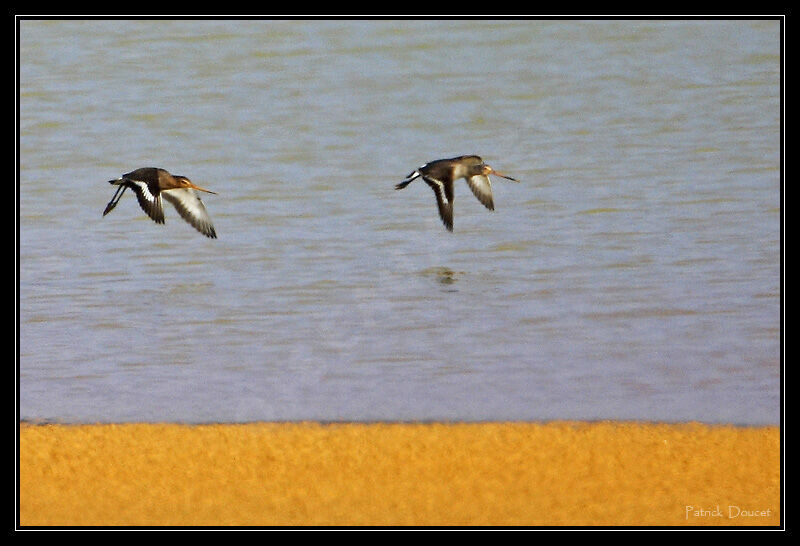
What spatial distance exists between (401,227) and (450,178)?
2.40 feet

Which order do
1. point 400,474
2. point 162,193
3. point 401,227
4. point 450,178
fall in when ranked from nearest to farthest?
point 400,474 → point 162,193 → point 450,178 → point 401,227

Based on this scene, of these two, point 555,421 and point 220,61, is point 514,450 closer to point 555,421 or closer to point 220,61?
point 555,421

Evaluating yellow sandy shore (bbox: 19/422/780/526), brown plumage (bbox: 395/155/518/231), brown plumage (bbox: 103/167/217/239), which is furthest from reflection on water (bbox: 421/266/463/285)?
yellow sandy shore (bbox: 19/422/780/526)

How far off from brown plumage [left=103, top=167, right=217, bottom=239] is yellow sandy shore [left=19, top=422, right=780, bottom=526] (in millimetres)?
3507

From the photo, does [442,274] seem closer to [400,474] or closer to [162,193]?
[162,193]

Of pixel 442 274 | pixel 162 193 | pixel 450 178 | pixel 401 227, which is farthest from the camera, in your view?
pixel 401 227

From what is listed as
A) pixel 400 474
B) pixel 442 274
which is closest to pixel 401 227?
pixel 442 274

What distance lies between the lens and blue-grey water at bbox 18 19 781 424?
779cm

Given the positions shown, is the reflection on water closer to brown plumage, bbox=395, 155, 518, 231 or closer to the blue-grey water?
the blue-grey water

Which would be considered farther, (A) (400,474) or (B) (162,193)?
(B) (162,193)

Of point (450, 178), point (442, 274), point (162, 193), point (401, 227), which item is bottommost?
point (442, 274)

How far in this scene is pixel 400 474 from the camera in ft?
19.8

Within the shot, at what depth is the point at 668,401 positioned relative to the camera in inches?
288

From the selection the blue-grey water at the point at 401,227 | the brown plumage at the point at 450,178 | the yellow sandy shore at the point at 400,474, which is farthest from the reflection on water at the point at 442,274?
the yellow sandy shore at the point at 400,474
